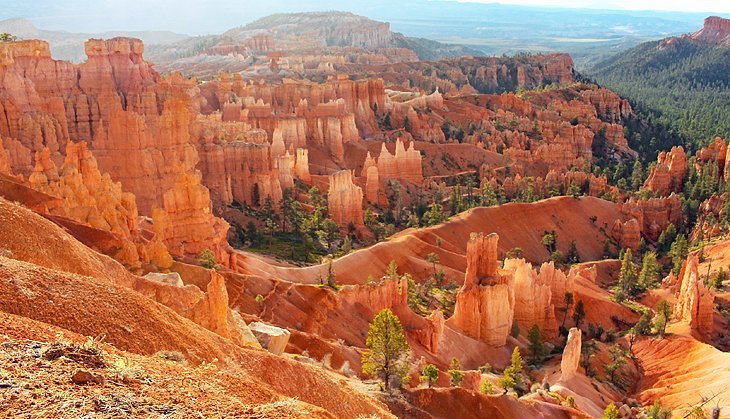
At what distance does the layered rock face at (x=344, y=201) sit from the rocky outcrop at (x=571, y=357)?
2403 cm

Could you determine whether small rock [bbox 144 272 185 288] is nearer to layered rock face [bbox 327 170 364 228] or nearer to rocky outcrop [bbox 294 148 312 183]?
layered rock face [bbox 327 170 364 228]

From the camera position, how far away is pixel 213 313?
19875 mm

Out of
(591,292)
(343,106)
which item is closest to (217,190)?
(591,292)

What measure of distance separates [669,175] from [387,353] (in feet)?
206

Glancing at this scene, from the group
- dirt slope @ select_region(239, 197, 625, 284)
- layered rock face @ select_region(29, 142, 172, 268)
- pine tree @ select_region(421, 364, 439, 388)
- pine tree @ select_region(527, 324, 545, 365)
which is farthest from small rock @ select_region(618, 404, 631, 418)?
layered rock face @ select_region(29, 142, 172, 268)

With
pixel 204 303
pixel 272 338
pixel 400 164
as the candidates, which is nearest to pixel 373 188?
pixel 400 164

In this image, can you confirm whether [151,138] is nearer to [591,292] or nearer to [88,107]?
[88,107]

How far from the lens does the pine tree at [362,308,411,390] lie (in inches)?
860

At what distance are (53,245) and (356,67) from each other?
120 metres

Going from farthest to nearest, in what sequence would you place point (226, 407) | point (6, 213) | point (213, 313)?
point (213, 313), point (6, 213), point (226, 407)

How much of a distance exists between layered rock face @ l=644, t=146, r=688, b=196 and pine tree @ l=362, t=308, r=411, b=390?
59.1m

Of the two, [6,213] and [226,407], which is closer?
[226,407]

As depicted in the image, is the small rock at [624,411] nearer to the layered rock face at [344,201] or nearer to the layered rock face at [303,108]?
the layered rock face at [344,201]

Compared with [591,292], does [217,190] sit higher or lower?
higher
